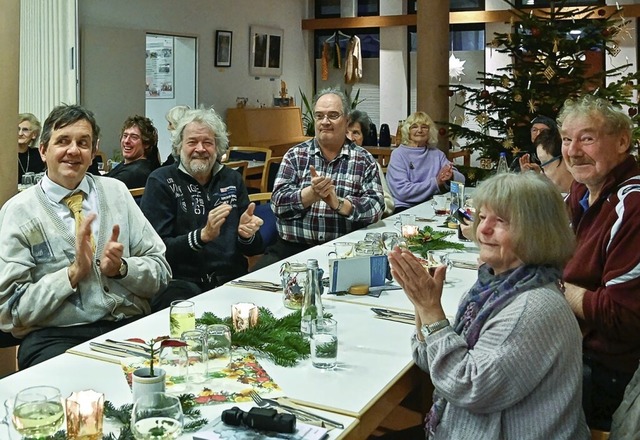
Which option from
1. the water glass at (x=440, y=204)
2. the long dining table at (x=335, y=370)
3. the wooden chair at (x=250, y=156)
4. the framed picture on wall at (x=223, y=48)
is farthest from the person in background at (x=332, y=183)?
the framed picture on wall at (x=223, y=48)

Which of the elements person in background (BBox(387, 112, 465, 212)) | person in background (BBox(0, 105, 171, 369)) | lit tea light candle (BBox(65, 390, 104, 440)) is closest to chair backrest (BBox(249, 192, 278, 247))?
person in background (BBox(0, 105, 171, 369))

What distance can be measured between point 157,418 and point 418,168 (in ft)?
15.8

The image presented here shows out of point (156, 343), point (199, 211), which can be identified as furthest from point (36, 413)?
point (199, 211)

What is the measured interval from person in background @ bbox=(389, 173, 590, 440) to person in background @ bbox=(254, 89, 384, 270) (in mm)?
2179

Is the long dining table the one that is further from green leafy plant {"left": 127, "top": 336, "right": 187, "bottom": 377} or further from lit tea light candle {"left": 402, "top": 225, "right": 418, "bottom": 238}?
lit tea light candle {"left": 402, "top": 225, "right": 418, "bottom": 238}

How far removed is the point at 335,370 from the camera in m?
2.11

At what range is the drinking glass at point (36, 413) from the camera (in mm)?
1604

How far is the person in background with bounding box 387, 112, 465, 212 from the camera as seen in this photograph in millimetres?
6055

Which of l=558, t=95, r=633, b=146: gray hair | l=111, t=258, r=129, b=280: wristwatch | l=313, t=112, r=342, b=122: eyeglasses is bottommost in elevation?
l=111, t=258, r=129, b=280: wristwatch

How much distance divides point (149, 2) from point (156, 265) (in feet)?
24.0

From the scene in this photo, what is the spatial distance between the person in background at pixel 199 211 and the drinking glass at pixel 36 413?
1958mm

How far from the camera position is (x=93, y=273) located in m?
2.88

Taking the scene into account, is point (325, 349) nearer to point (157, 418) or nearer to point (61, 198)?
point (157, 418)

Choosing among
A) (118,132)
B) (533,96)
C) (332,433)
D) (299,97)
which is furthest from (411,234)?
(299,97)
